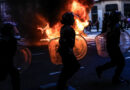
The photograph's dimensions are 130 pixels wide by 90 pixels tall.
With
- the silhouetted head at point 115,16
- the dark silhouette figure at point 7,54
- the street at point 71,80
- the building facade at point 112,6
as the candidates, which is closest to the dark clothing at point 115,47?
the silhouetted head at point 115,16

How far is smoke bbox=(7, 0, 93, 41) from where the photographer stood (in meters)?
15.4

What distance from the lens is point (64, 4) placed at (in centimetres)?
1708

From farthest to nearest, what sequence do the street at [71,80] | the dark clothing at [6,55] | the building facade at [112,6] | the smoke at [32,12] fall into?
the building facade at [112,6] → the smoke at [32,12] → the street at [71,80] → the dark clothing at [6,55]

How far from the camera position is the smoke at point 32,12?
1544cm

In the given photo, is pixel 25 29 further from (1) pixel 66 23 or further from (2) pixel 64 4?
(1) pixel 66 23

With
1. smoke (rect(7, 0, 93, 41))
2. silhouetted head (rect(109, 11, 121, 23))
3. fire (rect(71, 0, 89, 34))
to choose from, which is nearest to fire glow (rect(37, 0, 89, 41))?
fire (rect(71, 0, 89, 34))

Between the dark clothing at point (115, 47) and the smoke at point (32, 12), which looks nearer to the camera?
the dark clothing at point (115, 47)

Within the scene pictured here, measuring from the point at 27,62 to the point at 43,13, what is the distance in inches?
462

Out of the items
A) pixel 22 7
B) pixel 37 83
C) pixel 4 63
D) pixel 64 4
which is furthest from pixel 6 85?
pixel 64 4

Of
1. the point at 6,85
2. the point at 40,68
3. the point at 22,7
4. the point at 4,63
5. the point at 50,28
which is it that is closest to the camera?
the point at 4,63

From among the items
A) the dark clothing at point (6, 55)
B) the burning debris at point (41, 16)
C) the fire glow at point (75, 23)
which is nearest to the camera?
the dark clothing at point (6, 55)

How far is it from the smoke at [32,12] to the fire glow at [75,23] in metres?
0.33

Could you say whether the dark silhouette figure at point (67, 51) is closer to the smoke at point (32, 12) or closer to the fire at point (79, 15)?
the smoke at point (32, 12)

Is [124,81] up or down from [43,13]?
down
